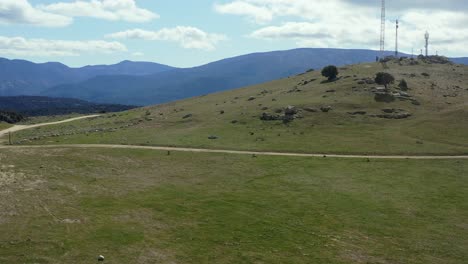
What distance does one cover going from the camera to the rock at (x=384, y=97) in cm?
11506

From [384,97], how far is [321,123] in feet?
88.7

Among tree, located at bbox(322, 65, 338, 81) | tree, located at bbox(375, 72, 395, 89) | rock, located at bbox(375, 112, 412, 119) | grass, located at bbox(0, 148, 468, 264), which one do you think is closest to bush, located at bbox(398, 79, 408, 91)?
tree, located at bbox(375, 72, 395, 89)

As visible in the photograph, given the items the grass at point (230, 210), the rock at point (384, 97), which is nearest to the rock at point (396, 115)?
the rock at point (384, 97)

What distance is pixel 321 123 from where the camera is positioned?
100 meters

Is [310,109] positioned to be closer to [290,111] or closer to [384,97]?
[290,111]

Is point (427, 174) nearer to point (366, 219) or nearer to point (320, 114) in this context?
point (366, 219)

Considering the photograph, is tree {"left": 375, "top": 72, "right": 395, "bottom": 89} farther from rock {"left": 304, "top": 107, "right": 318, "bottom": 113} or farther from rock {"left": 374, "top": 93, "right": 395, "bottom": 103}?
rock {"left": 304, "top": 107, "right": 318, "bottom": 113}

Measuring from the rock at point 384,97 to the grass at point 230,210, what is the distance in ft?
152

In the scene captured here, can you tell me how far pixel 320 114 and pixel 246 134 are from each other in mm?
22618

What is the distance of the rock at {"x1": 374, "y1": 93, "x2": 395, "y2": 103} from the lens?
11506cm

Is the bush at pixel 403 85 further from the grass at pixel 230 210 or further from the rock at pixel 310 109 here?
the grass at pixel 230 210

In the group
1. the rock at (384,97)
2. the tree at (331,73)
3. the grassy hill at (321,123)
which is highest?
the tree at (331,73)

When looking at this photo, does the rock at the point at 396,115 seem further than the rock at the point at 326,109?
No

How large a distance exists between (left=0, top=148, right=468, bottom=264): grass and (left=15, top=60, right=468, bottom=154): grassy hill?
40.2 ft
